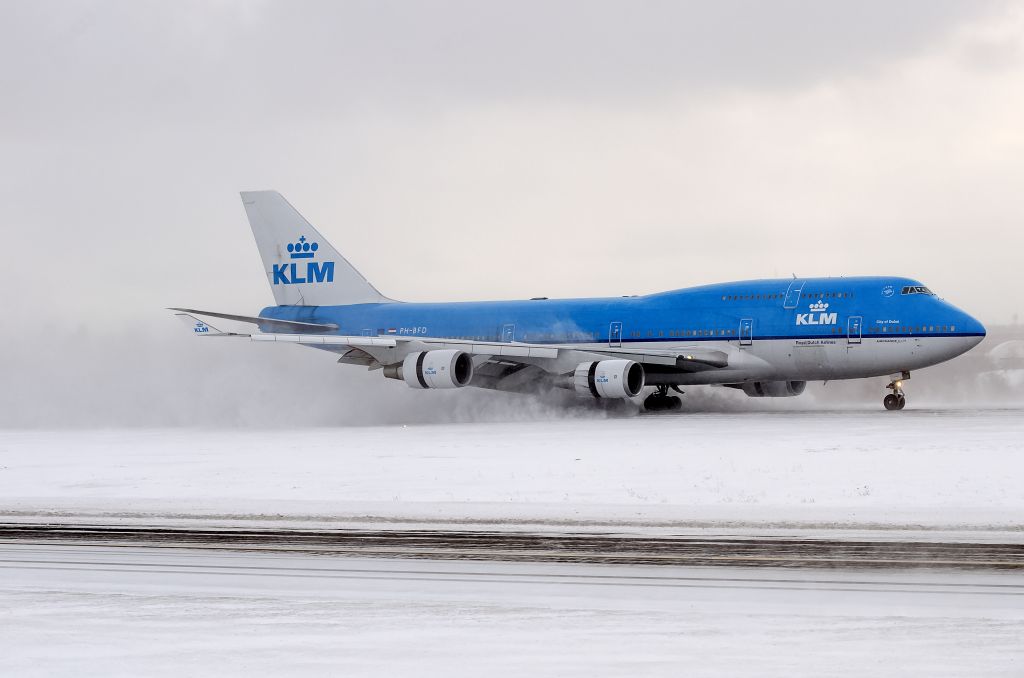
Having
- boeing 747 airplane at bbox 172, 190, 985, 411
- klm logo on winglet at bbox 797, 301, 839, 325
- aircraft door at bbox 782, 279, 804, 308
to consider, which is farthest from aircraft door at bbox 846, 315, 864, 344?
aircraft door at bbox 782, 279, 804, 308

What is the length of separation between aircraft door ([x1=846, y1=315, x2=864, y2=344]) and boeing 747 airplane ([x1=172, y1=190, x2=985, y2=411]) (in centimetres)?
4

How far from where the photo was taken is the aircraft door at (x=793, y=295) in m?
37.9

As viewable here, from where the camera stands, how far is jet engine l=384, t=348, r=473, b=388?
38.9 metres

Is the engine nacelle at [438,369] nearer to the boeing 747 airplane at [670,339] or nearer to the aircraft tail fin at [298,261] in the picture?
the boeing 747 airplane at [670,339]

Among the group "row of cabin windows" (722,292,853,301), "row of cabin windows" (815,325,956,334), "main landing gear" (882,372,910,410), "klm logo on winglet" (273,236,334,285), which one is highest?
"klm logo on winglet" (273,236,334,285)

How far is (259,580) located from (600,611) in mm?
3418

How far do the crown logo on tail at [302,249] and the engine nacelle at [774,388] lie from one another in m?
17.8

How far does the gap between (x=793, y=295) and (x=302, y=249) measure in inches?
793

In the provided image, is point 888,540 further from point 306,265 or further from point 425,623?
point 306,265

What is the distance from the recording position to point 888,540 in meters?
13.2

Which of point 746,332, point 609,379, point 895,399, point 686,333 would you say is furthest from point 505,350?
point 895,399

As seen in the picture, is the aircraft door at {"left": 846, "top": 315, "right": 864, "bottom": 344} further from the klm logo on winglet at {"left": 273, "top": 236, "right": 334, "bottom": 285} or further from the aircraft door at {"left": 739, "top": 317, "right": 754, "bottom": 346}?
the klm logo on winglet at {"left": 273, "top": 236, "right": 334, "bottom": 285}

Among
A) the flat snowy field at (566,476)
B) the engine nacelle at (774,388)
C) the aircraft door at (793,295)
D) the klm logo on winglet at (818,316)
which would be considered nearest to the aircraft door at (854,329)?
the klm logo on winglet at (818,316)

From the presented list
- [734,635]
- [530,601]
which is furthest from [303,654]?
[734,635]
